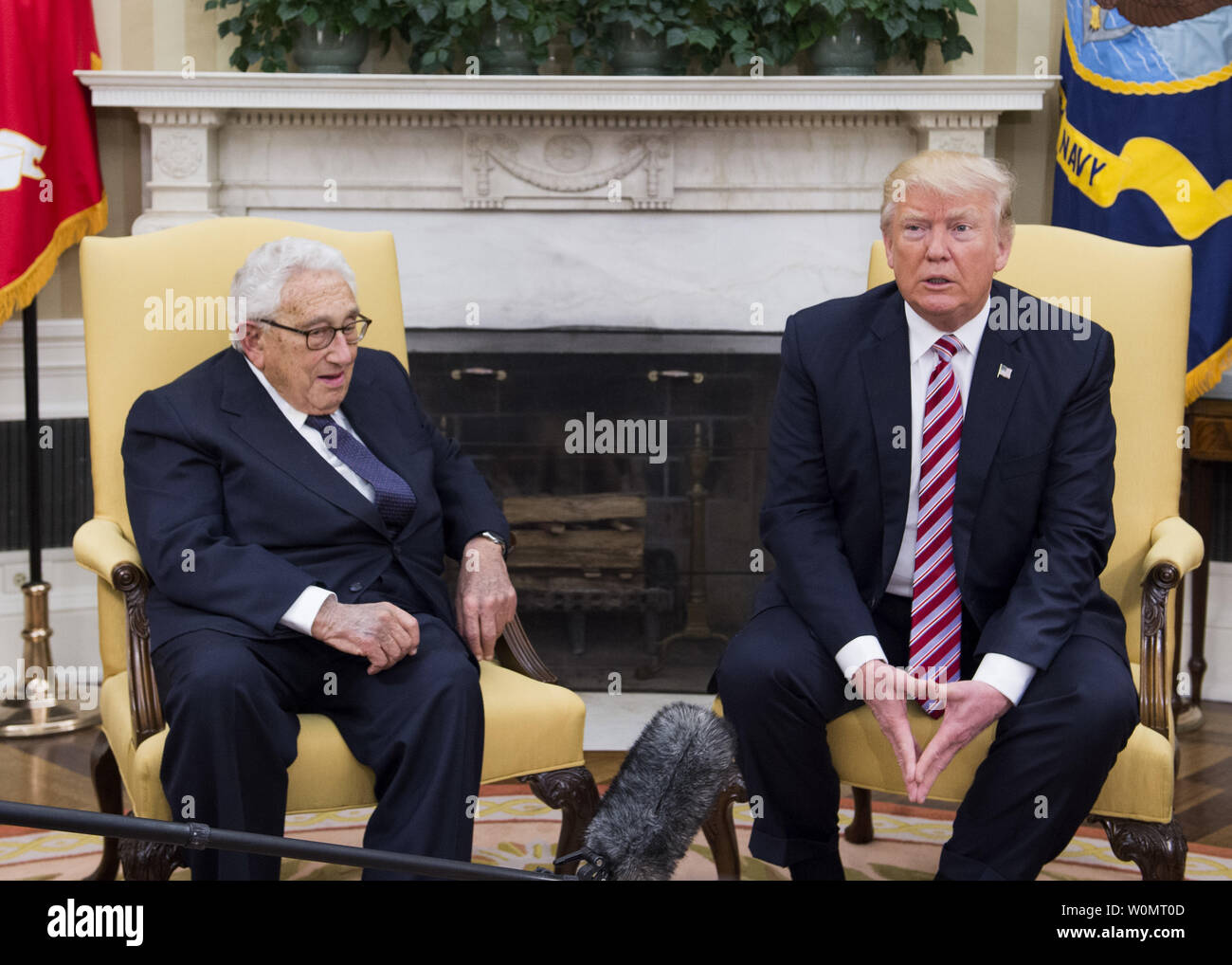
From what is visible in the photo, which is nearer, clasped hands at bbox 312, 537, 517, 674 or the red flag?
clasped hands at bbox 312, 537, 517, 674

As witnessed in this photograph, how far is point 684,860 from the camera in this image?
2416 millimetres

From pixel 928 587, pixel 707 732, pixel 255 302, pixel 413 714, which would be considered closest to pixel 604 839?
pixel 707 732

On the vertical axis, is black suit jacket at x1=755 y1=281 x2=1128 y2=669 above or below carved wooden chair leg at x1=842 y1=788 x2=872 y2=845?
above

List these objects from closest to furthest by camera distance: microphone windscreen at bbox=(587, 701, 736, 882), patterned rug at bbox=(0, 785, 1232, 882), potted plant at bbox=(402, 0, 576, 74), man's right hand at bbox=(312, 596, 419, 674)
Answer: microphone windscreen at bbox=(587, 701, 736, 882), man's right hand at bbox=(312, 596, 419, 674), patterned rug at bbox=(0, 785, 1232, 882), potted plant at bbox=(402, 0, 576, 74)

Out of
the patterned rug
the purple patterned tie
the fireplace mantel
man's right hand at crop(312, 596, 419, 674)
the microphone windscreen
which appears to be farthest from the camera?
the fireplace mantel

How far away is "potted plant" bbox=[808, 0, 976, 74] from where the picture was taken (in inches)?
134

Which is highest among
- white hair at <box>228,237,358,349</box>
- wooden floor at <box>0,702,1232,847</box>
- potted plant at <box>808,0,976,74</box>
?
potted plant at <box>808,0,976,74</box>

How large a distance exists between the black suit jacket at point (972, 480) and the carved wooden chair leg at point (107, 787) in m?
1.18

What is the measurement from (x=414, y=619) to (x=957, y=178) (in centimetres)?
104

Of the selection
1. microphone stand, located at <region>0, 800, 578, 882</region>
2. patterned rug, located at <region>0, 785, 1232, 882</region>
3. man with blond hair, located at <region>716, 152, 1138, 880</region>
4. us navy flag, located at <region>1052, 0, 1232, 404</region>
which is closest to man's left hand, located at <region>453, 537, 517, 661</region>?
man with blond hair, located at <region>716, 152, 1138, 880</region>

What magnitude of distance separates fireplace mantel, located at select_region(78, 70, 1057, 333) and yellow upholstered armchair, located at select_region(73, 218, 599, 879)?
123 centimetres

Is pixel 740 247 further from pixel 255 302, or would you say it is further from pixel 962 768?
pixel 962 768

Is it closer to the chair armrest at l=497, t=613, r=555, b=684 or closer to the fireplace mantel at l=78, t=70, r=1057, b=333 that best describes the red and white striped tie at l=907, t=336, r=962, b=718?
the chair armrest at l=497, t=613, r=555, b=684

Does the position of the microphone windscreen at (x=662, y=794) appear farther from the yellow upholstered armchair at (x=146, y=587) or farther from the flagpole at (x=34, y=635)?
the flagpole at (x=34, y=635)
